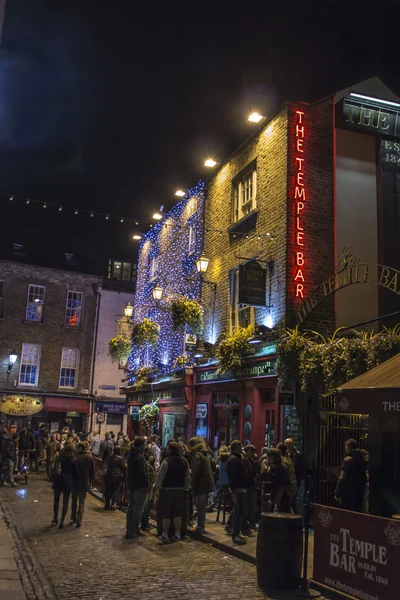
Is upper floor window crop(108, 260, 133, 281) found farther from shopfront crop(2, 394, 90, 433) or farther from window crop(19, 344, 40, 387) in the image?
shopfront crop(2, 394, 90, 433)

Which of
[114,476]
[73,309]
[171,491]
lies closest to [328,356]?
[171,491]

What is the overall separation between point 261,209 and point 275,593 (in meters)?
10.9

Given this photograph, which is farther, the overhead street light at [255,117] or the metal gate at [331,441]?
the overhead street light at [255,117]

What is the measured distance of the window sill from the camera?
16781 millimetres

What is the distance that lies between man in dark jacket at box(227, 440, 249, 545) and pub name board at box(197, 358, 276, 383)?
11.9 ft

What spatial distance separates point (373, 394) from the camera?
25.5ft

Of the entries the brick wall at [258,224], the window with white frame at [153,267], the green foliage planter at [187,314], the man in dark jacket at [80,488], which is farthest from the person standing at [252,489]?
the window with white frame at [153,267]

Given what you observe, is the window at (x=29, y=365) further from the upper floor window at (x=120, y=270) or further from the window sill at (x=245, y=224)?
the window sill at (x=245, y=224)

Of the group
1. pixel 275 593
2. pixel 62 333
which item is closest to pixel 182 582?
pixel 275 593

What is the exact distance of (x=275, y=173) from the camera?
1572cm

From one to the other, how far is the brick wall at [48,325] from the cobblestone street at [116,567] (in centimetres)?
2197

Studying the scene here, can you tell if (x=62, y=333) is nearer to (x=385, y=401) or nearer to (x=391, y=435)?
(x=391, y=435)

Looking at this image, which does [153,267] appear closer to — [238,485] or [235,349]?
[235,349]

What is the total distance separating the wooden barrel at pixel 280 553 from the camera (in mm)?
7649
